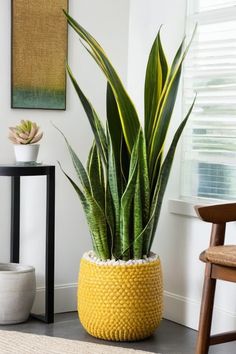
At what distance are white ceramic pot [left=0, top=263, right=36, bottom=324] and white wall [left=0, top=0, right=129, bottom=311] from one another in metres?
0.24

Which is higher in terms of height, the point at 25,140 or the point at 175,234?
the point at 25,140

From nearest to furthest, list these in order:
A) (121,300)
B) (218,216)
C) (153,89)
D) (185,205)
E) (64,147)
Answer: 1. (218,216)
2. (121,300)
3. (153,89)
4. (185,205)
5. (64,147)

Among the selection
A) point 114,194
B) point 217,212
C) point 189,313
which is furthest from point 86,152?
point 217,212

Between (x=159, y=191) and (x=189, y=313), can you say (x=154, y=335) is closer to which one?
(x=189, y=313)

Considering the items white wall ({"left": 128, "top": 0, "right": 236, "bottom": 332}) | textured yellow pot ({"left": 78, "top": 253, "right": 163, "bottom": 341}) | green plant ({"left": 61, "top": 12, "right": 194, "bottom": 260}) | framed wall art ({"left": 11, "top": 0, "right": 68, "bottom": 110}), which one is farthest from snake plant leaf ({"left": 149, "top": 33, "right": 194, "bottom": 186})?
framed wall art ({"left": 11, "top": 0, "right": 68, "bottom": 110})

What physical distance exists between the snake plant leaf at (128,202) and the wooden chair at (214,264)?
545 mm

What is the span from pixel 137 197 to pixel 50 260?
0.57 m

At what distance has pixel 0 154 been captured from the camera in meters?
3.67

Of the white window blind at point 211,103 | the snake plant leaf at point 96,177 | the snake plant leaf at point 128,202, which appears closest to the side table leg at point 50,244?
the snake plant leaf at point 96,177

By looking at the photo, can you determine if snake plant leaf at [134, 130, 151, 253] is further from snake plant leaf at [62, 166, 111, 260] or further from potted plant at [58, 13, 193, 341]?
snake plant leaf at [62, 166, 111, 260]

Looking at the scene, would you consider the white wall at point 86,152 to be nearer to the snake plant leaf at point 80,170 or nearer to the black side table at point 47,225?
the black side table at point 47,225

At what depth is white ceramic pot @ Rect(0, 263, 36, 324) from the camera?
3.51 metres

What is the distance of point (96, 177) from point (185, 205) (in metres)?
0.49

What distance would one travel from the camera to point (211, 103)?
11.8ft
